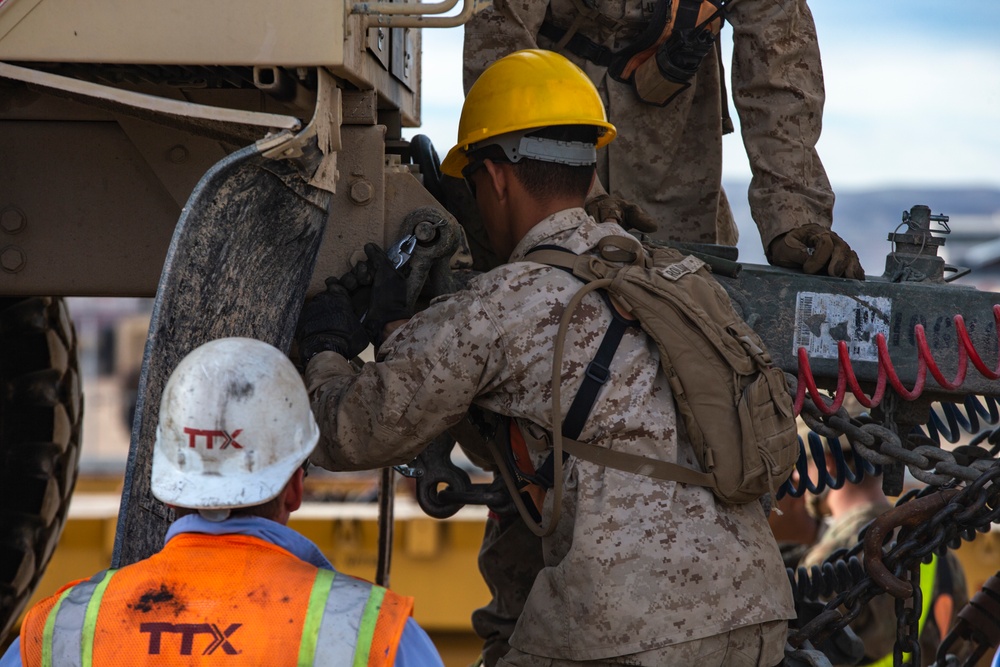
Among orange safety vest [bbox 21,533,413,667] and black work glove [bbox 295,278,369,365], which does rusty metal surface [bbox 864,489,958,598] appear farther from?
orange safety vest [bbox 21,533,413,667]

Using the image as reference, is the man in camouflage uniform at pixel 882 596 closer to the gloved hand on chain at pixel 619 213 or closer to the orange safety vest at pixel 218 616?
the gloved hand on chain at pixel 619 213

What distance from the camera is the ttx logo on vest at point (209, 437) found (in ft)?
6.16

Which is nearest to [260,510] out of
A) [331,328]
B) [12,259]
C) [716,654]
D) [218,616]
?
[218,616]

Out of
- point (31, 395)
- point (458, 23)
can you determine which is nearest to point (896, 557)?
point (458, 23)

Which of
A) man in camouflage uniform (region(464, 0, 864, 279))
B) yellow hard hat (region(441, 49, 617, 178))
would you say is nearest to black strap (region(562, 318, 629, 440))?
yellow hard hat (region(441, 49, 617, 178))

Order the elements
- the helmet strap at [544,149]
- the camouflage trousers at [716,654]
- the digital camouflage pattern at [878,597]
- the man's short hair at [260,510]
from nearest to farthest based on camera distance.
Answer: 1. the man's short hair at [260,510]
2. the camouflage trousers at [716,654]
3. the helmet strap at [544,149]
4. the digital camouflage pattern at [878,597]

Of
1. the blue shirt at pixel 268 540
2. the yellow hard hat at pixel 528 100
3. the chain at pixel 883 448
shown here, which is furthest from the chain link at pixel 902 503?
the blue shirt at pixel 268 540

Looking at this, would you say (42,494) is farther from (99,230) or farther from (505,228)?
Answer: (505,228)

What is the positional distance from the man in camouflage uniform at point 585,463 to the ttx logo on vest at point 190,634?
0.79 m

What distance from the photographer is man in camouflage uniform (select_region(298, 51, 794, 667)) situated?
242 centimetres

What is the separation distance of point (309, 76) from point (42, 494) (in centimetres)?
205

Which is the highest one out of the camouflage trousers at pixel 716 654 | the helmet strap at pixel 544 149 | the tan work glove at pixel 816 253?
the helmet strap at pixel 544 149

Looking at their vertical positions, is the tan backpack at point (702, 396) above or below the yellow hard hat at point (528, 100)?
below

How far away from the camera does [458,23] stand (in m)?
2.38
